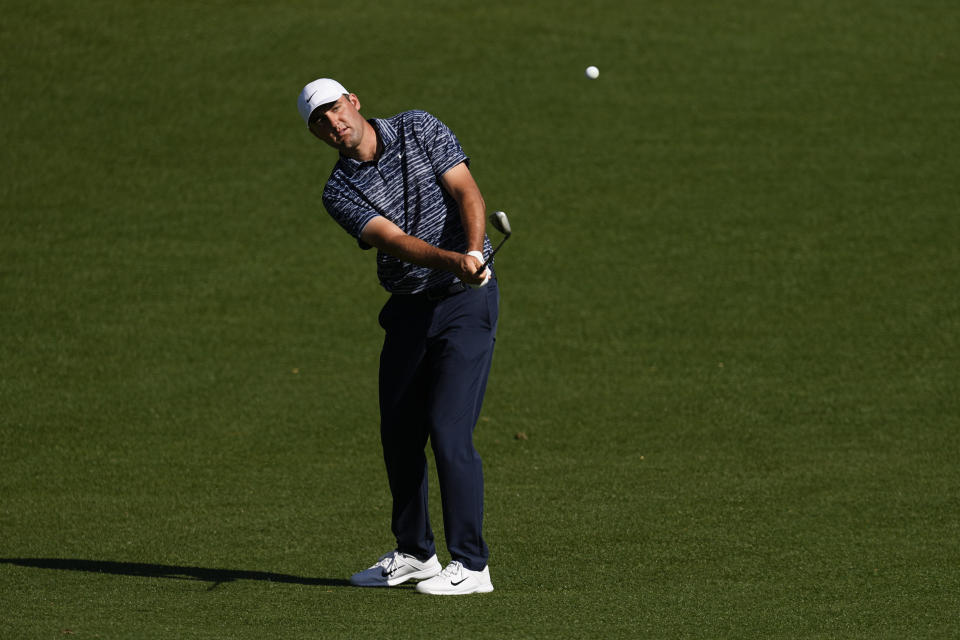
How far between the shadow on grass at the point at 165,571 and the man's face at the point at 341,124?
1971 mm

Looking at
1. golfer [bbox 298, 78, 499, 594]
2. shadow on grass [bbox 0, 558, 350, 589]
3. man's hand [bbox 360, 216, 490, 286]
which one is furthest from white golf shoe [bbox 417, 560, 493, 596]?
man's hand [bbox 360, 216, 490, 286]

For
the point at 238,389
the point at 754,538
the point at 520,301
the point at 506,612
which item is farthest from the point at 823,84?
the point at 506,612

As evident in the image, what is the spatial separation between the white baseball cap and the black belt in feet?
2.91

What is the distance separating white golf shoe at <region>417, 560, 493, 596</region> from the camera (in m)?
5.26

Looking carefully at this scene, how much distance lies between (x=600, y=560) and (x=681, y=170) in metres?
8.83

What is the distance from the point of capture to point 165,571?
587cm

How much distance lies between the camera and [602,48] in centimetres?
1691

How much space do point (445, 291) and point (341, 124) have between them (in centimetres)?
82

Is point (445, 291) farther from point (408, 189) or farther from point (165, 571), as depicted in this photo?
point (165, 571)

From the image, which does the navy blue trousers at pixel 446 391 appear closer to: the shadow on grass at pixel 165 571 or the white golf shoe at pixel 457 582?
the white golf shoe at pixel 457 582

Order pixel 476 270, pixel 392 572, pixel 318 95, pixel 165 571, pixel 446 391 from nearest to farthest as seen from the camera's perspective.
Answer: pixel 476 270, pixel 318 95, pixel 446 391, pixel 392 572, pixel 165 571

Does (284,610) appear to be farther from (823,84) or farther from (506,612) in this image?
(823,84)

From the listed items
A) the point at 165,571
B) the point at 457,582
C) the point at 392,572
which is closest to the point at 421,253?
the point at 457,582

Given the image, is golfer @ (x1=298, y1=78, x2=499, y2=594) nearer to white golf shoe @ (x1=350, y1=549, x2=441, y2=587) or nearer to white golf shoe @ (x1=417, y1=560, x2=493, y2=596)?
white golf shoe @ (x1=417, y1=560, x2=493, y2=596)
